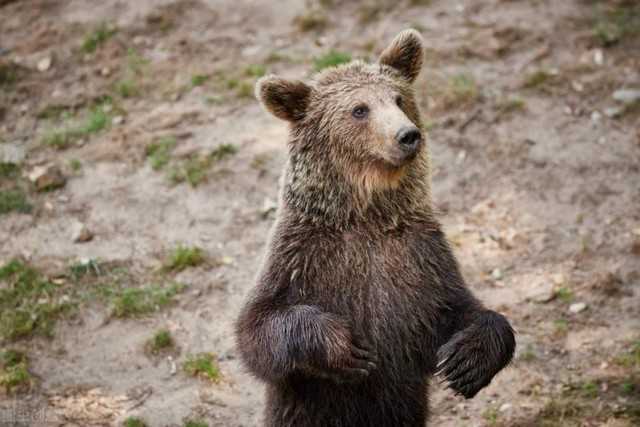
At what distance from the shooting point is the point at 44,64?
10.3m

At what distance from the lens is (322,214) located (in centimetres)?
537

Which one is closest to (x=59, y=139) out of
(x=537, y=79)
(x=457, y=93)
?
(x=457, y=93)

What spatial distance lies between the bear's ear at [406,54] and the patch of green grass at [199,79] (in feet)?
14.9

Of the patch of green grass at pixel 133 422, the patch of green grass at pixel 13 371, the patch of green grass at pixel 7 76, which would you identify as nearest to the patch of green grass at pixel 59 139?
the patch of green grass at pixel 7 76

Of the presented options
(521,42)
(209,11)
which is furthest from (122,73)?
(521,42)

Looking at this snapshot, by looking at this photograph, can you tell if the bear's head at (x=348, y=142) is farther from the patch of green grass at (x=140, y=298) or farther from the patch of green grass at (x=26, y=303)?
the patch of green grass at (x=26, y=303)

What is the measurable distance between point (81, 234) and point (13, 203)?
88 centimetres

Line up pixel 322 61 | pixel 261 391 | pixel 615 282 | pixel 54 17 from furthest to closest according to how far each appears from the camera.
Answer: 1. pixel 54 17
2. pixel 322 61
3. pixel 615 282
4. pixel 261 391

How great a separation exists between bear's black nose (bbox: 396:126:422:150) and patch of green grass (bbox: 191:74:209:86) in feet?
17.8

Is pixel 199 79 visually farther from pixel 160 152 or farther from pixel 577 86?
pixel 577 86

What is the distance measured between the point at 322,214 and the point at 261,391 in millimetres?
2010

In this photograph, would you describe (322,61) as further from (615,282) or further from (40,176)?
(615,282)

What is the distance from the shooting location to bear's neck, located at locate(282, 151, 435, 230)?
5.34 m

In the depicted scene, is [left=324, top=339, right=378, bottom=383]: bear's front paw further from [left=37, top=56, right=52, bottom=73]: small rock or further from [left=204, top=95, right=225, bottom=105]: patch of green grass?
[left=37, top=56, right=52, bottom=73]: small rock
